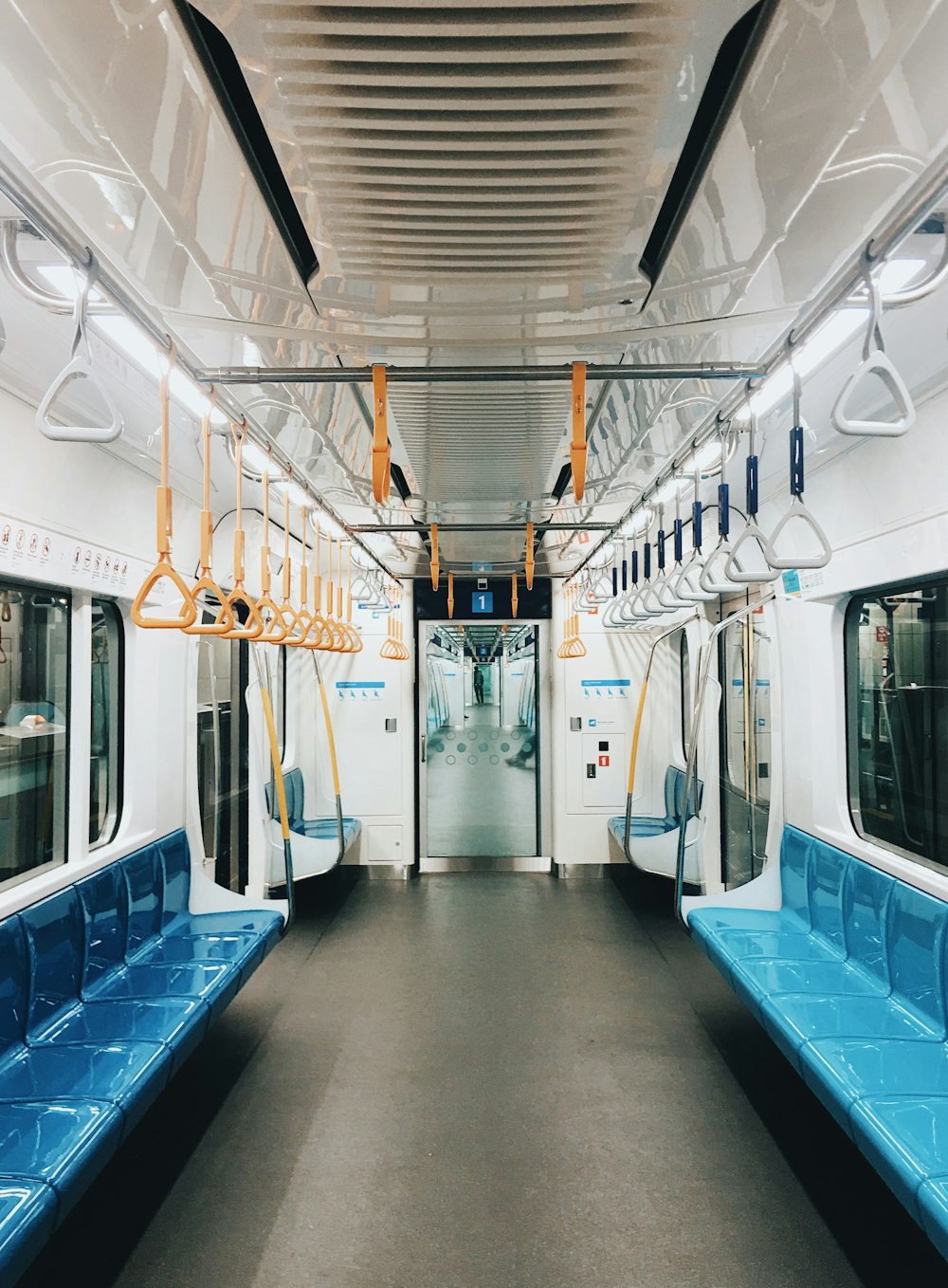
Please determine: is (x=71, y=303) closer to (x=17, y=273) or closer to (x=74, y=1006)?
(x=17, y=273)

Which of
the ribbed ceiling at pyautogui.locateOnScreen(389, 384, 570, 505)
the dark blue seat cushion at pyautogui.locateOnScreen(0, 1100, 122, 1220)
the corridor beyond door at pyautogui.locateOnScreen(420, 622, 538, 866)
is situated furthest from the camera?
the corridor beyond door at pyautogui.locateOnScreen(420, 622, 538, 866)

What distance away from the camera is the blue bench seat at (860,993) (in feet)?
6.75

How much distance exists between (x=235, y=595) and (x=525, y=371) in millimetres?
1143

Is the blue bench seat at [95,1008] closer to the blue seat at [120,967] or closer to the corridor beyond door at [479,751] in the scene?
the blue seat at [120,967]

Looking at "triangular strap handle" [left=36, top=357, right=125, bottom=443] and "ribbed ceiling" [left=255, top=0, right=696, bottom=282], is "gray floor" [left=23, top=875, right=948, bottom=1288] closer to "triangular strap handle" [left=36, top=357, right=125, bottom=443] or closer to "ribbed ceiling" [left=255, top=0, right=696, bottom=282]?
"triangular strap handle" [left=36, top=357, right=125, bottom=443]

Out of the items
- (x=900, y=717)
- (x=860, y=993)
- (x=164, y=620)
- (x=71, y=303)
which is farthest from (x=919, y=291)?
(x=860, y=993)

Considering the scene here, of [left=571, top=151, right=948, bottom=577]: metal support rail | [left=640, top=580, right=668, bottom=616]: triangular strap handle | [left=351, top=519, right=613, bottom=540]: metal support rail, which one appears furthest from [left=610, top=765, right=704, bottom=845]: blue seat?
[left=571, top=151, right=948, bottom=577]: metal support rail

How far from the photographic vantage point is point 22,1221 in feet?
5.74

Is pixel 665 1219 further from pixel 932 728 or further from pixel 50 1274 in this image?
pixel 932 728

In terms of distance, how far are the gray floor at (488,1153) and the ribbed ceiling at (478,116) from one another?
284 cm

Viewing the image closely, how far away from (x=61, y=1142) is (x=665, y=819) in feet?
18.1

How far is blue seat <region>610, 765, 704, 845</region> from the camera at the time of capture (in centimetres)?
645

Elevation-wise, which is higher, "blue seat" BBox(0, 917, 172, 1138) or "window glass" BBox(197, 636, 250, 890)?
"window glass" BBox(197, 636, 250, 890)

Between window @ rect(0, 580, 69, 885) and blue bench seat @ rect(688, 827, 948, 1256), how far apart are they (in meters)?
3.03
